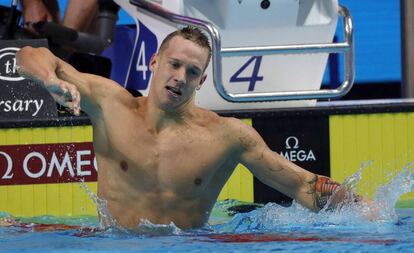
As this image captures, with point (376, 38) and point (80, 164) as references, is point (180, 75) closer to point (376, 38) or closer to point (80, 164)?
point (80, 164)

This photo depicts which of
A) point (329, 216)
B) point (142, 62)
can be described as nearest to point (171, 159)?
point (329, 216)

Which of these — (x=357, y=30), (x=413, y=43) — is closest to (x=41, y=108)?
(x=413, y=43)

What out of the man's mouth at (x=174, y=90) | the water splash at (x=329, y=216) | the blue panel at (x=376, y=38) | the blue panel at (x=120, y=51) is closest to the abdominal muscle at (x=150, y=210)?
the water splash at (x=329, y=216)

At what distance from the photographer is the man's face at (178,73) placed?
15.6ft

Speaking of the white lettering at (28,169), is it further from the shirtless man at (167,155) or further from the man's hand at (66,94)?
the man's hand at (66,94)

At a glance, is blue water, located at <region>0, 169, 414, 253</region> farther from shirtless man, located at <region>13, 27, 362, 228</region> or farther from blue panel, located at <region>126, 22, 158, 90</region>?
blue panel, located at <region>126, 22, 158, 90</region>

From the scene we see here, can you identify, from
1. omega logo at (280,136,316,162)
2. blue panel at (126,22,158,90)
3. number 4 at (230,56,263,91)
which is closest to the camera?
omega logo at (280,136,316,162)

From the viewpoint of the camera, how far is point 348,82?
6.60m

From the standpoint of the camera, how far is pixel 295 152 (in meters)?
6.78

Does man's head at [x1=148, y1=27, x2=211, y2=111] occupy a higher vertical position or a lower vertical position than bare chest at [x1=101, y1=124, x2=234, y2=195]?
higher

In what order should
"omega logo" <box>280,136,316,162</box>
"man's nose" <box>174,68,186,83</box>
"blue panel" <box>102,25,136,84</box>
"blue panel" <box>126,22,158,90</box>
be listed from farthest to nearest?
"blue panel" <box>102,25,136,84</box> < "blue panel" <box>126,22,158,90</box> < "omega logo" <box>280,136,316,162</box> < "man's nose" <box>174,68,186,83</box>

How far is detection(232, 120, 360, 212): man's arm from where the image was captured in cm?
500

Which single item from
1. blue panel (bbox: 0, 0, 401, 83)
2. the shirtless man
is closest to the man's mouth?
the shirtless man

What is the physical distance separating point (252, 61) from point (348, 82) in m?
0.63
